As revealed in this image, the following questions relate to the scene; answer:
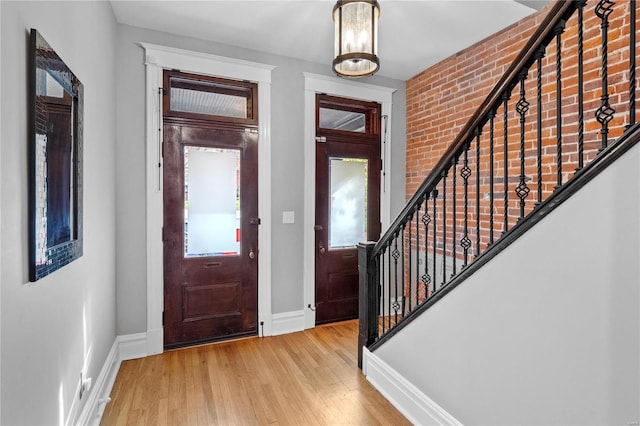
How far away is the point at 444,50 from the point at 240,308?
330 centimetres

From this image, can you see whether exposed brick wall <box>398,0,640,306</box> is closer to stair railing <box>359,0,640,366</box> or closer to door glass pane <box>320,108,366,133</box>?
stair railing <box>359,0,640,366</box>

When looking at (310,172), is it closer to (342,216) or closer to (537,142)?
(342,216)

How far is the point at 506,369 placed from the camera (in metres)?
1.50

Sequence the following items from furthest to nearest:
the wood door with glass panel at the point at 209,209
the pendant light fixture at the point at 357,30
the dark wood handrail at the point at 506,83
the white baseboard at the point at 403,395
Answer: the wood door with glass panel at the point at 209,209, the pendant light fixture at the point at 357,30, the white baseboard at the point at 403,395, the dark wood handrail at the point at 506,83

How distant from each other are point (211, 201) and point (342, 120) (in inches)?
73.5

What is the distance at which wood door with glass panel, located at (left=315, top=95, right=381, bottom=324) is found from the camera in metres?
3.67

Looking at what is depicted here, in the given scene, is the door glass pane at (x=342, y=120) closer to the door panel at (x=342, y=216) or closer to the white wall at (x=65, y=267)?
the door panel at (x=342, y=216)

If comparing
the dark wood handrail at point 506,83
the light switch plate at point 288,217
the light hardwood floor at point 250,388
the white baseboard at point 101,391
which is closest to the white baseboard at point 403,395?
the light hardwood floor at point 250,388

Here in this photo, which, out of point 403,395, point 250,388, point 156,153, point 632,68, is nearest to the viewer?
point 632,68

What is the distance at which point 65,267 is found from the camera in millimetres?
1558

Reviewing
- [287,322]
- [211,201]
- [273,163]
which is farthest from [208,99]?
[287,322]

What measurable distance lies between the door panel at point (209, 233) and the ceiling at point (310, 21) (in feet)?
2.80

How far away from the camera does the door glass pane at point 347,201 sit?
3744mm

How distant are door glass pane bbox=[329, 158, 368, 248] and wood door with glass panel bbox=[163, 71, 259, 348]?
2.94 feet
